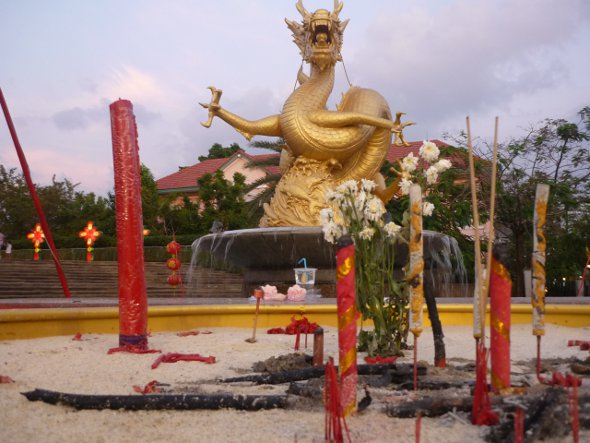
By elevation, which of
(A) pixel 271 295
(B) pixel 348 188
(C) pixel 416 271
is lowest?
(A) pixel 271 295

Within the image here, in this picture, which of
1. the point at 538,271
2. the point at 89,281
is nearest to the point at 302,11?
the point at 538,271

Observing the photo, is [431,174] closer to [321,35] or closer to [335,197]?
[335,197]

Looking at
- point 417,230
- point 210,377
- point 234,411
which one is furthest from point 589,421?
point 210,377

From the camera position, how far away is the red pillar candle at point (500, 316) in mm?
2098

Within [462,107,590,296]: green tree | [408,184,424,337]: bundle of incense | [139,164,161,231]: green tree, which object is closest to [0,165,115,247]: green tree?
[139,164,161,231]: green tree

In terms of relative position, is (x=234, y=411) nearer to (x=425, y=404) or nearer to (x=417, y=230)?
(x=425, y=404)

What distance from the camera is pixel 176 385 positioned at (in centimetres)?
291

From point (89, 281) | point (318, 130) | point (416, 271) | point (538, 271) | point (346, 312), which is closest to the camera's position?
point (346, 312)

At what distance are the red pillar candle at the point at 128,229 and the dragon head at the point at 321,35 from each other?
6773 millimetres

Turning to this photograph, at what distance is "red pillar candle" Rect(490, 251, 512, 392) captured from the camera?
2.10 meters

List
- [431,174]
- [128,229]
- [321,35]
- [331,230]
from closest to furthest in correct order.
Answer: [128,229] < [431,174] < [331,230] < [321,35]

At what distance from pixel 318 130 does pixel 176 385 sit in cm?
726

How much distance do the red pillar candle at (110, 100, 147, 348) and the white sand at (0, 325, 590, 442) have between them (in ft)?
0.66

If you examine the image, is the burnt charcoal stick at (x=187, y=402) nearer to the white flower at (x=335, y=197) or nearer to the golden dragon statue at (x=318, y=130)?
the white flower at (x=335, y=197)
